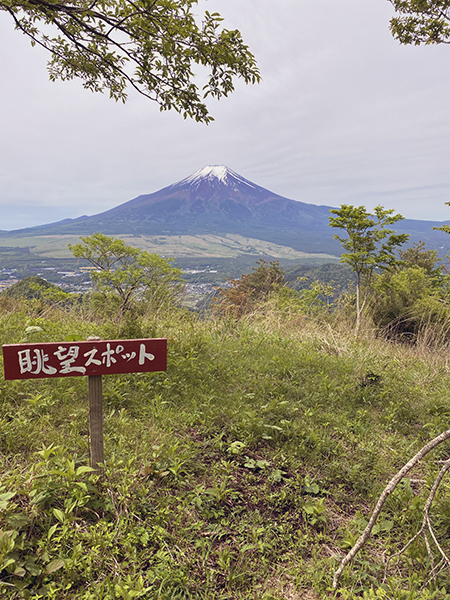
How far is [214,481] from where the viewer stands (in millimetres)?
2096

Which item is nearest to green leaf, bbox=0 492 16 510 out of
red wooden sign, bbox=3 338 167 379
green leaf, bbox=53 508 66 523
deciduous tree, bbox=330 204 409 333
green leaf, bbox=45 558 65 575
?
green leaf, bbox=53 508 66 523

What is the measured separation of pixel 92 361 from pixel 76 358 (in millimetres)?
94

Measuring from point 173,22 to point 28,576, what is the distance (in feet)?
13.1

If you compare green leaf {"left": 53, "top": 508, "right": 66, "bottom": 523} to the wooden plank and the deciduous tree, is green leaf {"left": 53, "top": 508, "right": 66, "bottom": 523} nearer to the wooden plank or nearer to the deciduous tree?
the wooden plank

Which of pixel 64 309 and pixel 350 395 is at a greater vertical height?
pixel 64 309

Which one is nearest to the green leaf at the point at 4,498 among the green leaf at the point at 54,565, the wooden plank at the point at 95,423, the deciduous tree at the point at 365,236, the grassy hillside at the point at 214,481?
the grassy hillside at the point at 214,481

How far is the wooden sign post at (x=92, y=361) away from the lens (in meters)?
1.81

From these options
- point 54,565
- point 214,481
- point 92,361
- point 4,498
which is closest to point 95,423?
point 92,361

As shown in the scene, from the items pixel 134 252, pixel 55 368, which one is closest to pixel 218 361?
pixel 55 368

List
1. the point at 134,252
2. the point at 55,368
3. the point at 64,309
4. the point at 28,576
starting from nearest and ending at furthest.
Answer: the point at 28,576
the point at 55,368
the point at 64,309
the point at 134,252

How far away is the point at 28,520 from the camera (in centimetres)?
157

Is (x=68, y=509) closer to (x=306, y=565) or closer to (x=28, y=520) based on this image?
(x=28, y=520)

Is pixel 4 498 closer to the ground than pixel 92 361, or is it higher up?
closer to the ground

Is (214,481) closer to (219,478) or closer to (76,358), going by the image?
(219,478)
